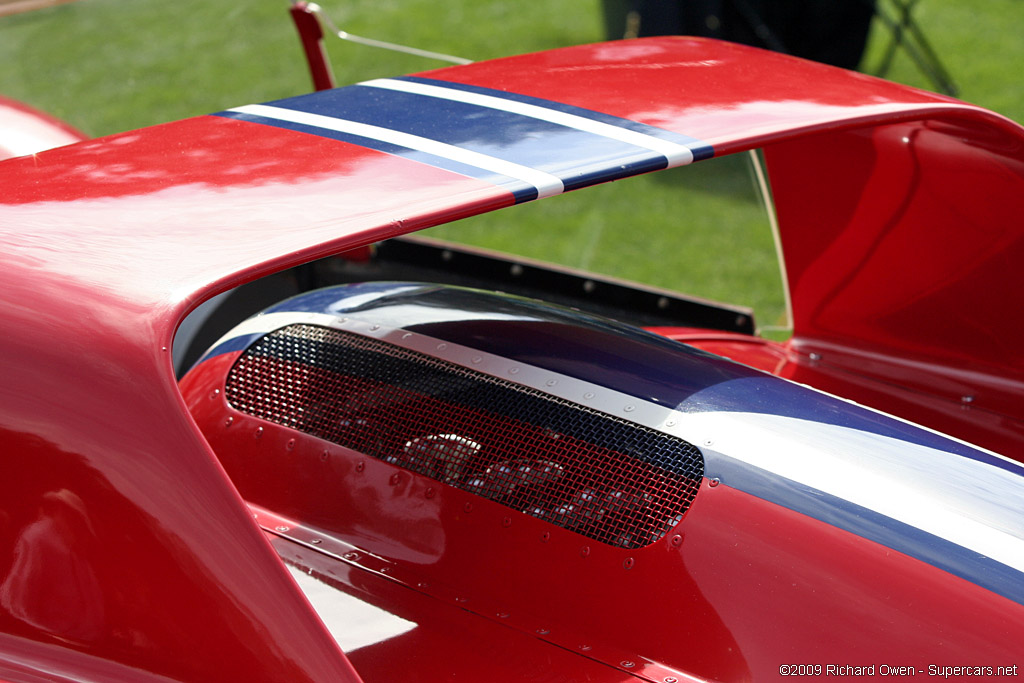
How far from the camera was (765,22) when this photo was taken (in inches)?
277

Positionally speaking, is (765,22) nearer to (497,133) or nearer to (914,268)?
(914,268)

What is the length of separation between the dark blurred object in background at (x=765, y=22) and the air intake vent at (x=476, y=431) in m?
4.84

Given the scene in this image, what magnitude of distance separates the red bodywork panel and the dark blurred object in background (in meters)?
4.88

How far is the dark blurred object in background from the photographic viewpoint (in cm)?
644

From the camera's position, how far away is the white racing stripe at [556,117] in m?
1.47

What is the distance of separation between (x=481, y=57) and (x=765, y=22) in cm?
204

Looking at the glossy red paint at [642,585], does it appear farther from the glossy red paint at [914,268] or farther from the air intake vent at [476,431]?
the glossy red paint at [914,268]

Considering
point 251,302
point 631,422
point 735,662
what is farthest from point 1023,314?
point 251,302

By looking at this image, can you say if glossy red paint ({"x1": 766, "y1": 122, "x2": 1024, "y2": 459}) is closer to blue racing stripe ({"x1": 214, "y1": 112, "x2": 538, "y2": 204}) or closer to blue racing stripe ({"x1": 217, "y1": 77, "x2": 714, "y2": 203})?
blue racing stripe ({"x1": 217, "y1": 77, "x2": 714, "y2": 203})

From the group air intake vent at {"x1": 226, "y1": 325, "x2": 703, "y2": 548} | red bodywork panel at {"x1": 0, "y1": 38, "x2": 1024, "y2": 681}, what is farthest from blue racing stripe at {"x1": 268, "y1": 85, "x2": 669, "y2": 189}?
air intake vent at {"x1": 226, "y1": 325, "x2": 703, "y2": 548}

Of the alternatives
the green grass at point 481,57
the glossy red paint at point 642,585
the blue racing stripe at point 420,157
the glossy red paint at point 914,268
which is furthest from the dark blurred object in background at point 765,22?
the glossy red paint at point 642,585

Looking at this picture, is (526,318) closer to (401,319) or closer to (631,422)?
(401,319)

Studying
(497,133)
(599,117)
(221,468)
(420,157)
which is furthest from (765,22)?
(221,468)

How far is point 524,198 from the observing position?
1313mm
